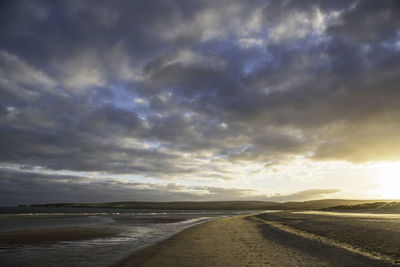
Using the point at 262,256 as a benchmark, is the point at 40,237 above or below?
below

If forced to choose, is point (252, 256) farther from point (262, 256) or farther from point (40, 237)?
point (40, 237)

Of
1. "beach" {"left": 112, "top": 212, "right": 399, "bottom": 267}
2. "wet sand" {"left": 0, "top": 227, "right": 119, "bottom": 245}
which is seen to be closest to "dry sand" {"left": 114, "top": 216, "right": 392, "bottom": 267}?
"beach" {"left": 112, "top": 212, "right": 399, "bottom": 267}

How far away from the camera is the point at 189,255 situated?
48.0ft

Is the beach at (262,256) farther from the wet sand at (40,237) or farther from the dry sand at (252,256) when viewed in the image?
the wet sand at (40,237)

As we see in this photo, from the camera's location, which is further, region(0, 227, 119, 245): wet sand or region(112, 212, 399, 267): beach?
region(0, 227, 119, 245): wet sand

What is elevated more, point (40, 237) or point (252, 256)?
point (252, 256)

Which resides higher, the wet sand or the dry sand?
the dry sand

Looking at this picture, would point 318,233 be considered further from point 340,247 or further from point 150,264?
point 150,264

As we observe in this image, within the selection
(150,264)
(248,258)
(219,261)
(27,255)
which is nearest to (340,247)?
(248,258)

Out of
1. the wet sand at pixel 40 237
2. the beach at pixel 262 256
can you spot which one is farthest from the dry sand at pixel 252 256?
the wet sand at pixel 40 237

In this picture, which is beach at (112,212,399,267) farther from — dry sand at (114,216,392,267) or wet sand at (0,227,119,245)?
wet sand at (0,227,119,245)

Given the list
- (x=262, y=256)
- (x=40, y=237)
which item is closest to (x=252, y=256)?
(x=262, y=256)

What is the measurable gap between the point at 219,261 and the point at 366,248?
9.14 metres

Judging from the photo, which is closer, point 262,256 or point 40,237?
point 262,256
